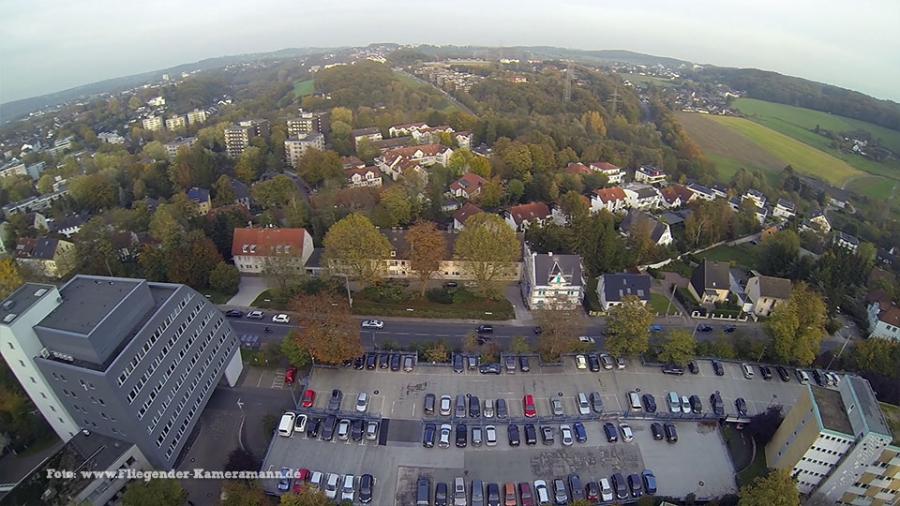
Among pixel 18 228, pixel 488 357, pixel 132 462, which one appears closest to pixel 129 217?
pixel 18 228

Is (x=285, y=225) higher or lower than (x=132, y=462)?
higher

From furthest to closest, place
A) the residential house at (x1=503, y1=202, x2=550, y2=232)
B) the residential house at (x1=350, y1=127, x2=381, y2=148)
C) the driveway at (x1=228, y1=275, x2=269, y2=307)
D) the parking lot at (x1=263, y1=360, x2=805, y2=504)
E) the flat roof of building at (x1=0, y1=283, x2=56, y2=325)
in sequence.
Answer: the residential house at (x1=350, y1=127, x2=381, y2=148), the residential house at (x1=503, y1=202, x2=550, y2=232), the driveway at (x1=228, y1=275, x2=269, y2=307), the parking lot at (x1=263, y1=360, x2=805, y2=504), the flat roof of building at (x1=0, y1=283, x2=56, y2=325)

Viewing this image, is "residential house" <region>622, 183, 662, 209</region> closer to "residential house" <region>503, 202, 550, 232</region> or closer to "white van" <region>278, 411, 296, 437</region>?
"residential house" <region>503, 202, 550, 232</region>

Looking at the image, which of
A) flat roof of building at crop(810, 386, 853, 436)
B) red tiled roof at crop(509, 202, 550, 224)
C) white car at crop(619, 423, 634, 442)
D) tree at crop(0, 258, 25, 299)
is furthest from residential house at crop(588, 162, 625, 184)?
tree at crop(0, 258, 25, 299)

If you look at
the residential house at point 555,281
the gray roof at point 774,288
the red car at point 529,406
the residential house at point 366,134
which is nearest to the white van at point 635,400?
the red car at point 529,406

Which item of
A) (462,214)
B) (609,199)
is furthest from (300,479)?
(609,199)

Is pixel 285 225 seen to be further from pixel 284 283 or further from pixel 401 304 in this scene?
pixel 401 304

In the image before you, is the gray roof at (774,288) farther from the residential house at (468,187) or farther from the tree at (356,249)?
the tree at (356,249)
